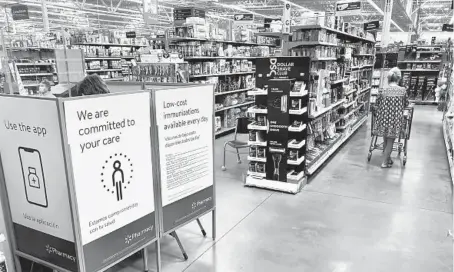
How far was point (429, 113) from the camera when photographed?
11.8m

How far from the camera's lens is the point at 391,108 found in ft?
18.3

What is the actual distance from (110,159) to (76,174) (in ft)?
0.85

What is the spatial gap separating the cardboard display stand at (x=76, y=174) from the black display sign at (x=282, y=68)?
264cm

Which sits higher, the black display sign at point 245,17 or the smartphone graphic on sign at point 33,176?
the black display sign at point 245,17

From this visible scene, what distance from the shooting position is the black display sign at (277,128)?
4.49m

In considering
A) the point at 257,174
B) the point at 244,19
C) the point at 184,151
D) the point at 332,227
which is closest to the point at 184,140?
the point at 184,151

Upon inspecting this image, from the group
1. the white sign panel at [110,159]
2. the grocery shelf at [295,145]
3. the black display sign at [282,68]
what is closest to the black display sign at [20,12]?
the black display sign at [282,68]

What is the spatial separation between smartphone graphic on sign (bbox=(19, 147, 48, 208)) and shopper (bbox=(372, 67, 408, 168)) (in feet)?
17.2

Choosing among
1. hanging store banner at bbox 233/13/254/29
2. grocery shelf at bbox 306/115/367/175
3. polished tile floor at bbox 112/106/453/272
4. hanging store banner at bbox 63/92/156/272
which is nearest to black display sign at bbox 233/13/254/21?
hanging store banner at bbox 233/13/254/29

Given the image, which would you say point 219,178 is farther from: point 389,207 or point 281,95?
point 389,207

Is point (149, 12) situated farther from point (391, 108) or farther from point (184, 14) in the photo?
point (391, 108)

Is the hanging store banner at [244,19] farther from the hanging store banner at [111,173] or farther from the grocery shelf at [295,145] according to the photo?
the hanging store banner at [111,173]

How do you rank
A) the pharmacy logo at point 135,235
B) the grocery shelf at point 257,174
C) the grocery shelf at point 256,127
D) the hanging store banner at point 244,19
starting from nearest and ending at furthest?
the pharmacy logo at point 135,235
the grocery shelf at point 256,127
the grocery shelf at point 257,174
the hanging store banner at point 244,19

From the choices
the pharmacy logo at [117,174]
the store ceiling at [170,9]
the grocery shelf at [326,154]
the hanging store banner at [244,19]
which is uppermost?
the store ceiling at [170,9]
